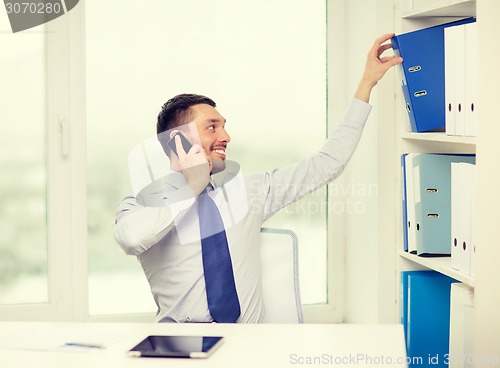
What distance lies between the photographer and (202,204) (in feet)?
8.41

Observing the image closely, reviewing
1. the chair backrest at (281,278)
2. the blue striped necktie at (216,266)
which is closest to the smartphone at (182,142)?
the blue striped necktie at (216,266)

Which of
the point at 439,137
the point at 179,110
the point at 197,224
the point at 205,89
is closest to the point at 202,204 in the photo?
the point at 197,224

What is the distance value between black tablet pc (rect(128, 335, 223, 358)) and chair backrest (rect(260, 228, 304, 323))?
1.94ft

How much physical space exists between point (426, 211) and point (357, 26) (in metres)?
1.09

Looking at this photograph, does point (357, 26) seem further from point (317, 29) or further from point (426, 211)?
Result: point (426, 211)

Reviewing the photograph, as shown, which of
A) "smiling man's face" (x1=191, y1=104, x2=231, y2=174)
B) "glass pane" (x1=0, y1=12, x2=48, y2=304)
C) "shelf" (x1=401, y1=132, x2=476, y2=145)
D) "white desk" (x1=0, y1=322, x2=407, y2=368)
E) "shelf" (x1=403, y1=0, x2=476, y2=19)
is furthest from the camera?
"glass pane" (x1=0, y1=12, x2=48, y2=304)

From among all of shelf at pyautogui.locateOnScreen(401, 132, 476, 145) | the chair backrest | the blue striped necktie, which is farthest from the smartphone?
shelf at pyautogui.locateOnScreen(401, 132, 476, 145)

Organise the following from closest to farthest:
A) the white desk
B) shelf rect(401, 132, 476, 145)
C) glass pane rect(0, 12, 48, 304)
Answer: the white desk
shelf rect(401, 132, 476, 145)
glass pane rect(0, 12, 48, 304)

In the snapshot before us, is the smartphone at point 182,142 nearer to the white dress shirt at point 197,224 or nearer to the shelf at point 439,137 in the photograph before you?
the white dress shirt at point 197,224

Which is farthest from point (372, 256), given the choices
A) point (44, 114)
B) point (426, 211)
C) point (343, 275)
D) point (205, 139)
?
point (44, 114)

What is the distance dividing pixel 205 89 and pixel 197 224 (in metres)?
0.98

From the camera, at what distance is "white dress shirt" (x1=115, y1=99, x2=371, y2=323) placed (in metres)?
2.43

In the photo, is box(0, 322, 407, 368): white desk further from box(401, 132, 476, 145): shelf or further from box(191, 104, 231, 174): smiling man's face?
box(191, 104, 231, 174): smiling man's face

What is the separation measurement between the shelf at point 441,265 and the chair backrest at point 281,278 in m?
0.43
